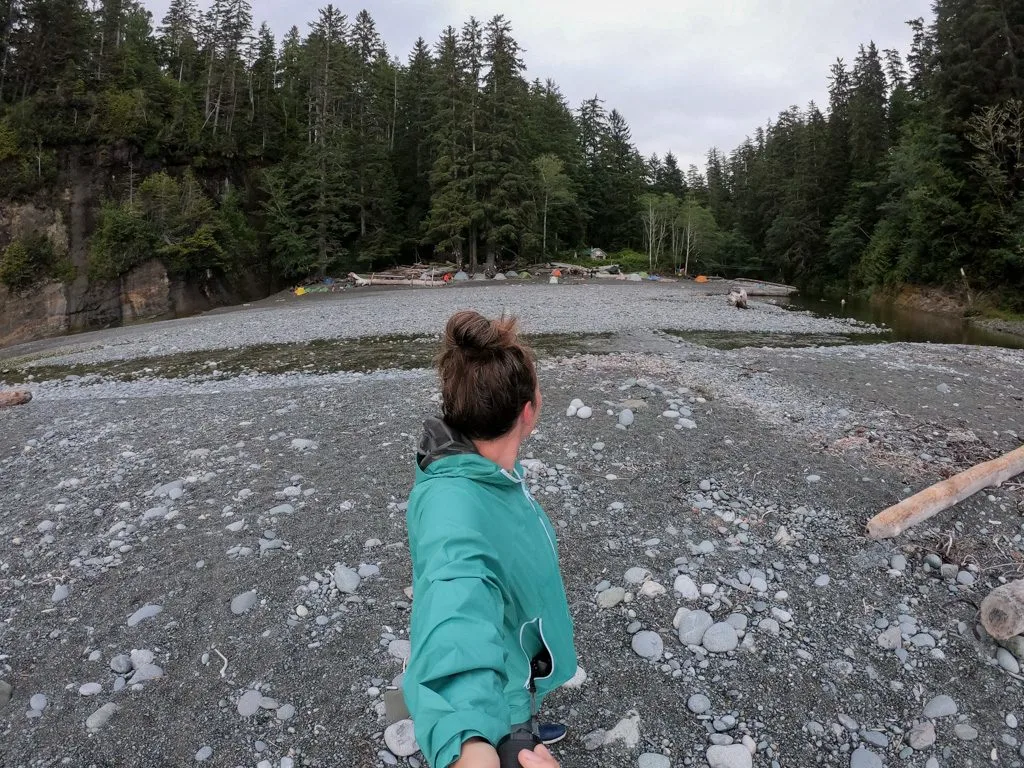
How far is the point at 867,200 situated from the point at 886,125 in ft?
31.7

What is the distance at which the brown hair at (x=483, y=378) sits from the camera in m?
1.95

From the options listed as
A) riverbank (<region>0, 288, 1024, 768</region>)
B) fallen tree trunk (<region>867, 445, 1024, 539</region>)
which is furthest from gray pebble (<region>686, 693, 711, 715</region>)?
fallen tree trunk (<region>867, 445, 1024, 539</region>)

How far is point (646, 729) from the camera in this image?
3.19 metres

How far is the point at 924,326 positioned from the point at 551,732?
95.4 feet

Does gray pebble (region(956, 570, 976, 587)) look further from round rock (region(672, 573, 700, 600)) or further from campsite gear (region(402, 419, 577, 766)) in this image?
campsite gear (region(402, 419, 577, 766))

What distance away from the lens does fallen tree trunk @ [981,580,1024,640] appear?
3.63 m

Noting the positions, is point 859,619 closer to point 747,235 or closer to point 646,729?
point 646,729

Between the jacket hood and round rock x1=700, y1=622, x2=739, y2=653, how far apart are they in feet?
8.23

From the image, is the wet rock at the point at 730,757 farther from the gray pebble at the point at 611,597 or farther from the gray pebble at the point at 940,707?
the gray pebble at the point at 611,597

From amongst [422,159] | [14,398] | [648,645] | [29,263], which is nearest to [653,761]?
[648,645]

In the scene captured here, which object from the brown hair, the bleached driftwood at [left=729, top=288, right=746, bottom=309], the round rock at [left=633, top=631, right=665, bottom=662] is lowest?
the round rock at [left=633, top=631, right=665, bottom=662]

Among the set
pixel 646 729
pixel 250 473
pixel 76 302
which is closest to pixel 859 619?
pixel 646 729

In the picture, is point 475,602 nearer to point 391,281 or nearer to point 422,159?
point 391,281

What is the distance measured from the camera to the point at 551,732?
10.1 ft
